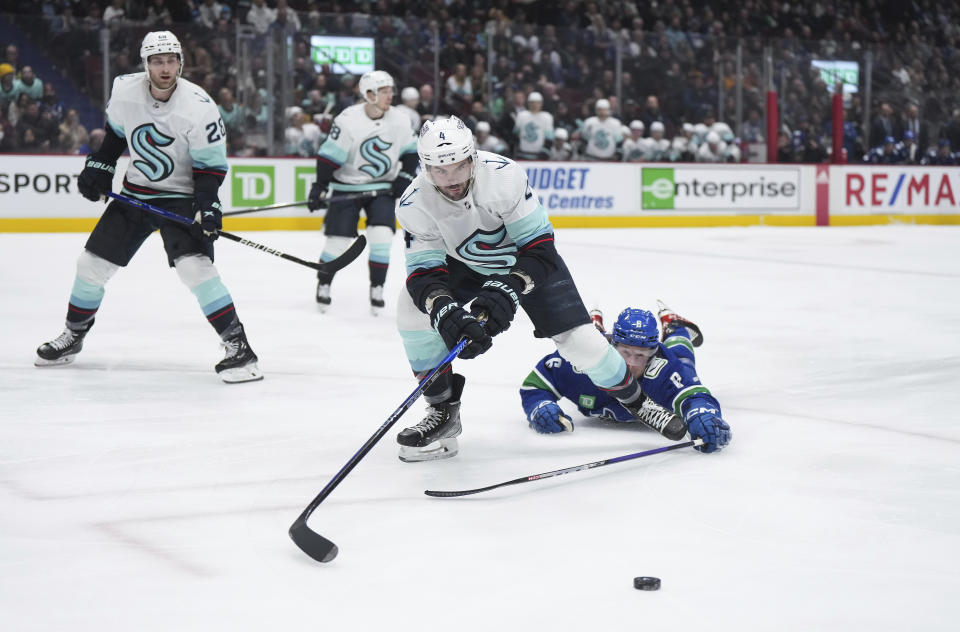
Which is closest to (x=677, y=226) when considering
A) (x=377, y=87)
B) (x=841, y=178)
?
(x=841, y=178)

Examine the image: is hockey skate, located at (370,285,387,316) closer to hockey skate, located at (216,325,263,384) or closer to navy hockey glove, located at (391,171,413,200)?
navy hockey glove, located at (391,171,413,200)

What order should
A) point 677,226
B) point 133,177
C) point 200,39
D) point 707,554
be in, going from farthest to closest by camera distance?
point 677,226
point 200,39
point 133,177
point 707,554

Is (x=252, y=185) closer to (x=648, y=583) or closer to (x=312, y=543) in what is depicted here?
(x=312, y=543)

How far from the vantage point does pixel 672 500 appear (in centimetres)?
283

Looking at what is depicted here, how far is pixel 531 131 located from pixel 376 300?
6520mm

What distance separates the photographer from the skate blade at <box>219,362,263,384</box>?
4395 millimetres

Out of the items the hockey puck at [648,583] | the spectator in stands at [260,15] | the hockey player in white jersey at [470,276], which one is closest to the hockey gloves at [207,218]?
the hockey player in white jersey at [470,276]

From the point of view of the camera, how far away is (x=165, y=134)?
433 cm

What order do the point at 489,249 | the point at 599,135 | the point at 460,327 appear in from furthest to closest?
the point at 599,135, the point at 489,249, the point at 460,327

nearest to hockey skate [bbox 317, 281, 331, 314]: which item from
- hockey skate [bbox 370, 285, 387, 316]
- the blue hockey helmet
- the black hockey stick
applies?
hockey skate [bbox 370, 285, 387, 316]

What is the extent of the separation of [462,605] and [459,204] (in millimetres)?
1201

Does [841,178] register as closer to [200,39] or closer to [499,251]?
[200,39]

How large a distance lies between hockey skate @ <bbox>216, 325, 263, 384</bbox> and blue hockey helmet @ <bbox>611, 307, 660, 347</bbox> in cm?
158

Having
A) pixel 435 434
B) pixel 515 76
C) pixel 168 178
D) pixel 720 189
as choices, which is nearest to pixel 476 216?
pixel 435 434
